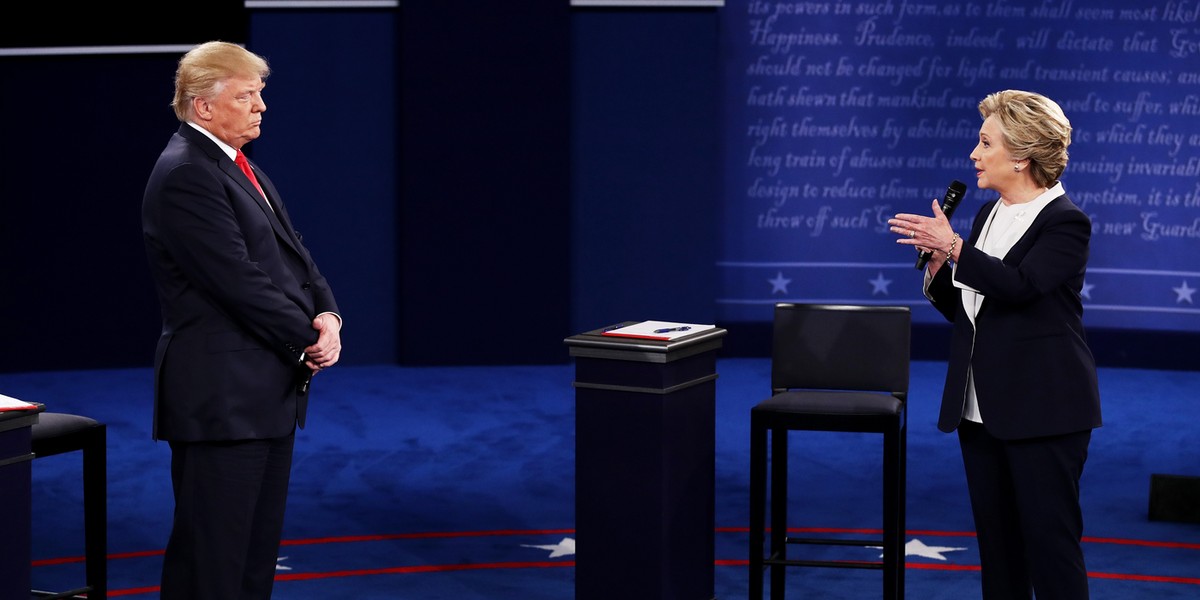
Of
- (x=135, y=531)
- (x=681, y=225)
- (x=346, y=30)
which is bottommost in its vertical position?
(x=135, y=531)

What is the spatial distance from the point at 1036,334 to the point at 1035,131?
46 cm

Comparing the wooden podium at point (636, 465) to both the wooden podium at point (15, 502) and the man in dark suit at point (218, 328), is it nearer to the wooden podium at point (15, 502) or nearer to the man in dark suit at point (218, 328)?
the man in dark suit at point (218, 328)

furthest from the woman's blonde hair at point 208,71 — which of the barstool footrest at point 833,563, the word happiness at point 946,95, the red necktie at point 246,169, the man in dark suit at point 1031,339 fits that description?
the word happiness at point 946,95

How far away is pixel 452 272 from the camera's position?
8438 millimetres

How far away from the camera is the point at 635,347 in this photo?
12.6 ft

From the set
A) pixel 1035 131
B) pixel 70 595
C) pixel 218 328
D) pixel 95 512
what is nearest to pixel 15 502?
pixel 218 328

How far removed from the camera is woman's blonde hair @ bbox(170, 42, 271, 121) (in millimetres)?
3195

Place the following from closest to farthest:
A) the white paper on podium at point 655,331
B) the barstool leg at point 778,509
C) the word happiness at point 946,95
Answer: the white paper on podium at point 655,331
the barstool leg at point 778,509
the word happiness at point 946,95

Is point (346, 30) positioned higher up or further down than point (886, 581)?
higher up

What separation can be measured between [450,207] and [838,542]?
15.1 feet

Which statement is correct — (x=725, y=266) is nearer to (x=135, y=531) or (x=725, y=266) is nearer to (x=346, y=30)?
(x=346, y=30)

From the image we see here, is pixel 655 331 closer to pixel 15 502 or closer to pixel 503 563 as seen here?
pixel 503 563

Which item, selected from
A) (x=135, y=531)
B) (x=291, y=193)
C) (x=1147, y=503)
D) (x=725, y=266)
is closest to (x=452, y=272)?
(x=291, y=193)

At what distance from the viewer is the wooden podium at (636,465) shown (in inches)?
152
